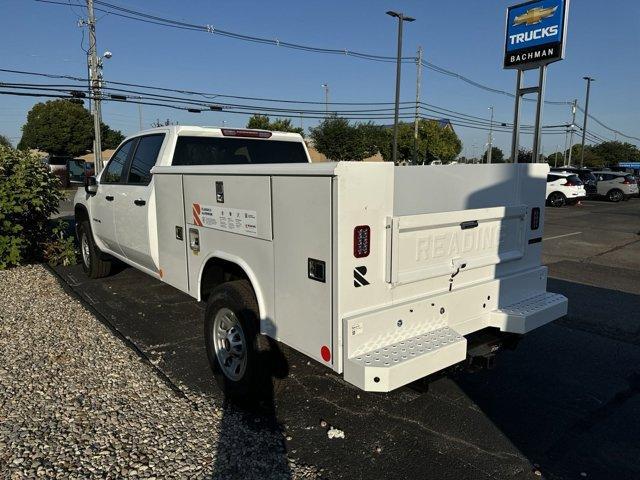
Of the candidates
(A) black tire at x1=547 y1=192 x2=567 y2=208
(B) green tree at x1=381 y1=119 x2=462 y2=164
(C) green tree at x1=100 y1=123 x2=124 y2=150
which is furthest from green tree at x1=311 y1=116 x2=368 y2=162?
(C) green tree at x1=100 y1=123 x2=124 y2=150

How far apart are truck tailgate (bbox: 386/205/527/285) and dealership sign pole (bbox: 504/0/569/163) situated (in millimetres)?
6289

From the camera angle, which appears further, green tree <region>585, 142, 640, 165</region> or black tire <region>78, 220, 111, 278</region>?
green tree <region>585, 142, 640, 165</region>

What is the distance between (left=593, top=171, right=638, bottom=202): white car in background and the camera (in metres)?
30.2

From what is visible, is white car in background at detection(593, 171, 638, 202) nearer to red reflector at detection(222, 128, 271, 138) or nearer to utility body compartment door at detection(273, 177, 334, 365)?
red reflector at detection(222, 128, 271, 138)

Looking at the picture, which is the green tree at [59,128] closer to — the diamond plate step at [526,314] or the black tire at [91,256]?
the black tire at [91,256]

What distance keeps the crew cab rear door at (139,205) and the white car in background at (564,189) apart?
2372 centimetres

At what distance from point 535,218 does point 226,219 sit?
2436 mm

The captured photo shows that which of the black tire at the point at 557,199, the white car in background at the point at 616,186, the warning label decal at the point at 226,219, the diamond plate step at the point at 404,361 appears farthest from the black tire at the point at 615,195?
the warning label decal at the point at 226,219

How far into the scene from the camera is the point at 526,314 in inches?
142

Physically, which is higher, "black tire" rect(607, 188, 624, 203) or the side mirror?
the side mirror

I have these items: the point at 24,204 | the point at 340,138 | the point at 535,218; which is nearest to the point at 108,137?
the point at 340,138

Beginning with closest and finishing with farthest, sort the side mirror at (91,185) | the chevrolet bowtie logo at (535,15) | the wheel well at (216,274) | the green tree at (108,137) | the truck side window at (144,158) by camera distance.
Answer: the wheel well at (216,274)
the truck side window at (144,158)
the side mirror at (91,185)
the chevrolet bowtie logo at (535,15)
the green tree at (108,137)

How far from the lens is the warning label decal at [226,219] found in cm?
344

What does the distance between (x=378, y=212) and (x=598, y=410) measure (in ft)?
8.22
